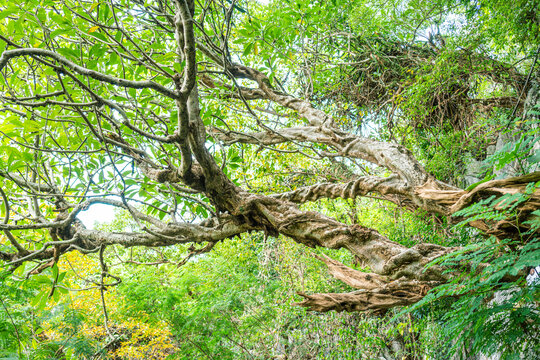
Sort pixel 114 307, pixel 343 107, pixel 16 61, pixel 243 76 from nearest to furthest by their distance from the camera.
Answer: pixel 16 61, pixel 243 76, pixel 343 107, pixel 114 307

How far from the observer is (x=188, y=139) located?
1838 millimetres

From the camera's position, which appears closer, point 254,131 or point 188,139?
point 188,139

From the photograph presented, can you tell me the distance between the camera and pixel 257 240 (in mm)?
5230

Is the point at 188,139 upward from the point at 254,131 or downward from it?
downward

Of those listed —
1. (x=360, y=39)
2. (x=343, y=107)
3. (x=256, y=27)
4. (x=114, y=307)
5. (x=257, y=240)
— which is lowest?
(x=114, y=307)

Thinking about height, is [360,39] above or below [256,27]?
above

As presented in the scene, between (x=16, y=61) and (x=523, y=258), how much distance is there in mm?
3337

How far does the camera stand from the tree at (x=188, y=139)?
1573 mm

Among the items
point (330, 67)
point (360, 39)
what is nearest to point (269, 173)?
point (330, 67)

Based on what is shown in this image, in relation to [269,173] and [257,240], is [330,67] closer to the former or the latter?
[269,173]

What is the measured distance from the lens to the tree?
1573 millimetres

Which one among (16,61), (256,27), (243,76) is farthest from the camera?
(243,76)

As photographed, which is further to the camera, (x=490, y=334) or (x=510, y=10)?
(x=510, y=10)

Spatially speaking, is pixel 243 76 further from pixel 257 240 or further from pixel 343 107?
pixel 257 240
